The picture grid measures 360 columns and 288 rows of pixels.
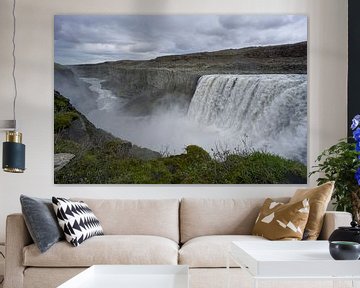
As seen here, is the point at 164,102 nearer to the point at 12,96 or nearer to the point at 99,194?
the point at 99,194

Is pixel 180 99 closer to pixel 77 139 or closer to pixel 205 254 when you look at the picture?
pixel 77 139

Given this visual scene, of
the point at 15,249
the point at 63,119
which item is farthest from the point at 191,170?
the point at 15,249

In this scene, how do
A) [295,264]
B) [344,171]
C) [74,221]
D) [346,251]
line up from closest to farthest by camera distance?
[295,264] < [346,251] < [74,221] < [344,171]

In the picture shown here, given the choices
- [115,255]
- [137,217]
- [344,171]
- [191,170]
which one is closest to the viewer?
[115,255]

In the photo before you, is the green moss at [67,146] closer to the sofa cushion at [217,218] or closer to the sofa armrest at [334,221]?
the sofa cushion at [217,218]

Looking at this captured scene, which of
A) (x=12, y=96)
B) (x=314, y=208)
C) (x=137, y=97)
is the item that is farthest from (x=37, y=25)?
(x=314, y=208)

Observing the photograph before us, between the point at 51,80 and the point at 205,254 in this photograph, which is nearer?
the point at 205,254

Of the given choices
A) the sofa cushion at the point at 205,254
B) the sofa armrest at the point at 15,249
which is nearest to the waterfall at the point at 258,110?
the sofa cushion at the point at 205,254
